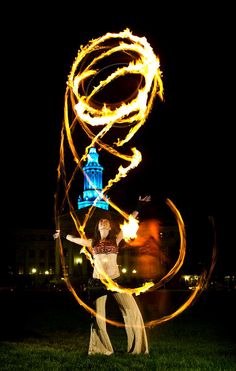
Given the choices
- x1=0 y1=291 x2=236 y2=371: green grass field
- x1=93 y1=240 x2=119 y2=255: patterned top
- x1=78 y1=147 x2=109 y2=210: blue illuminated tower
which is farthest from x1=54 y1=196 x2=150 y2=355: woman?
x1=78 y1=147 x2=109 y2=210: blue illuminated tower

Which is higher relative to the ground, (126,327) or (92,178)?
(92,178)

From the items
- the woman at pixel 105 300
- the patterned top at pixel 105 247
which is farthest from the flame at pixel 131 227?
the patterned top at pixel 105 247

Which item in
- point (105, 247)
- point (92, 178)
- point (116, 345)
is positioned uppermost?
point (92, 178)

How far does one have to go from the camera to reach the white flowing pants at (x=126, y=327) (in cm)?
966

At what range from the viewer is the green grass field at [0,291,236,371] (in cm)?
901

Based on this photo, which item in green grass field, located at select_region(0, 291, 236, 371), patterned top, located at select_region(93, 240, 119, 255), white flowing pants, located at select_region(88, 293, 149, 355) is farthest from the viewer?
patterned top, located at select_region(93, 240, 119, 255)

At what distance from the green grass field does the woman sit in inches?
9.9

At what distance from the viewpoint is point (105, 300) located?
988 cm

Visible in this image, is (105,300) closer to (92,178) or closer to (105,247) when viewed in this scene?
(105,247)

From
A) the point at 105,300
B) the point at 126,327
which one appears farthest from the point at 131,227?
the point at 126,327

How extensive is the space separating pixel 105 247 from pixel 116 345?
2.71 meters

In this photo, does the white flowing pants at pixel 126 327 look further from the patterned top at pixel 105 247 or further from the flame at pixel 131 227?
the flame at pixel 131 227

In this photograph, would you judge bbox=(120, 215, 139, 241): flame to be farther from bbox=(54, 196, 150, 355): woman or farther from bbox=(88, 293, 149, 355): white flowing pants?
bbox=(88, 293, 149, 355): white flowing pants

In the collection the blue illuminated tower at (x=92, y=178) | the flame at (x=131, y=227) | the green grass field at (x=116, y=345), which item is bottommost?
the green grass field at (x=116, y=345)
